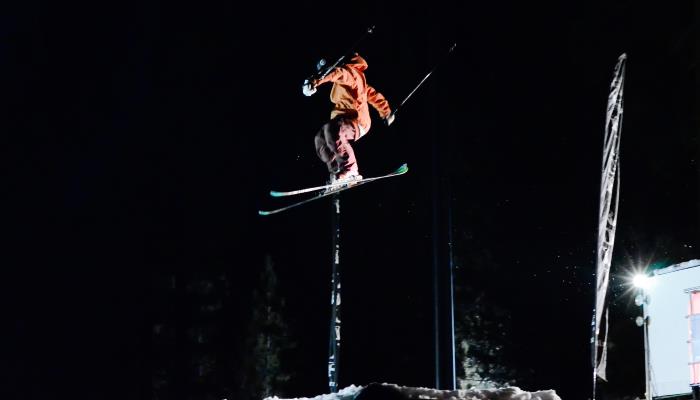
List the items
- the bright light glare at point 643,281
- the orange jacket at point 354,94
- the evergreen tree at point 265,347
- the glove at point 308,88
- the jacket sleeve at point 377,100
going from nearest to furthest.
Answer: the glove at point 308,88 → the orange jacket at point 354,94 → the jacket sleeve at point 377,100 → the bright light glare at point 643,281 → the evergreen tree at point 265,347

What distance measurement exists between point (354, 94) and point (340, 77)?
0.35 m

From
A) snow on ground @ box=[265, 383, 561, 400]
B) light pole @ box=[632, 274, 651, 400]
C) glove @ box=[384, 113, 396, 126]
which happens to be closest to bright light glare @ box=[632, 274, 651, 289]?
light pole @ box=[632, 274, 651, 400]

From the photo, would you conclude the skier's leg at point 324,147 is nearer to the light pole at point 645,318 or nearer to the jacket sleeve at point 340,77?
the jacket sleeve at point 340,77

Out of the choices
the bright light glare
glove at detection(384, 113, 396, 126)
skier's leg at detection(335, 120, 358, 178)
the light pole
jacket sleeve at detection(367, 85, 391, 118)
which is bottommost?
the light pole

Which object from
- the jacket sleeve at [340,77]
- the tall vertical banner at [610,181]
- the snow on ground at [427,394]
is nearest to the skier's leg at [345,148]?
the jacket sleeve at [340,77]

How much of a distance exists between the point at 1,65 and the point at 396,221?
765 cm

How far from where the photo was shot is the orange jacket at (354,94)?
852 centimetres

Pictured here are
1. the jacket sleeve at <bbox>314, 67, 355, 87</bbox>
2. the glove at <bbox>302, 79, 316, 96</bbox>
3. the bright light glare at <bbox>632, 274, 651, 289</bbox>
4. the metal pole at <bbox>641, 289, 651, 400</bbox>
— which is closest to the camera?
the glove at <bbox>302, 79, 316, 96</bbox>

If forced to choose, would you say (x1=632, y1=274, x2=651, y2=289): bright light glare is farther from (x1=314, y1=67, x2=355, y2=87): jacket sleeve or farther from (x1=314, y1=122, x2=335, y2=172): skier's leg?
(x1=314, y1=67, x2=355, y2=87): jacket sleeve

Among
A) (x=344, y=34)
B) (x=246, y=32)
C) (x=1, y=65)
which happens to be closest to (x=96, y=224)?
(x=1, y=65)

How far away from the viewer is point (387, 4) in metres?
10.9

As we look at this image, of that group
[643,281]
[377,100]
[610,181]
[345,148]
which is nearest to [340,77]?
[377,100]

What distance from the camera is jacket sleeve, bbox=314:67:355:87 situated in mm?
8273

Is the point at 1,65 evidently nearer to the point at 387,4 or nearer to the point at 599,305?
the point at 387,4
